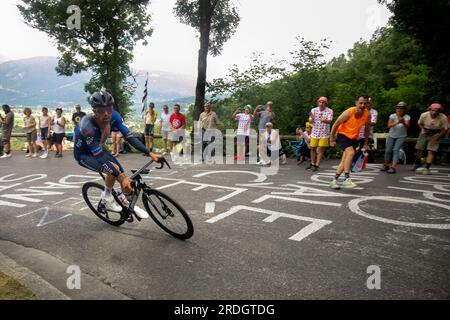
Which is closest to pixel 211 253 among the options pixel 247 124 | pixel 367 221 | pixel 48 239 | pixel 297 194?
pixel 48 239

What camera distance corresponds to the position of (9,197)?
22.4 ft

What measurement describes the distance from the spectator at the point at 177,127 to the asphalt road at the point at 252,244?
5.57 metres

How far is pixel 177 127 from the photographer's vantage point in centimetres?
1280

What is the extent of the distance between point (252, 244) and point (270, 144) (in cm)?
772

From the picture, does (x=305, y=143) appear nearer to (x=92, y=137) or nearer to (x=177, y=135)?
(x=177, y=135)

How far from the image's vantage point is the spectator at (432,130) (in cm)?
897

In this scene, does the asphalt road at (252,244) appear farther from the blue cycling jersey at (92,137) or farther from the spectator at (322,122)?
the spectator at (322,122)

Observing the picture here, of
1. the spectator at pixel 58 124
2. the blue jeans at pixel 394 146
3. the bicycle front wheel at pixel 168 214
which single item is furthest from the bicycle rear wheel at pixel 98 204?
the spectator at pixel 58 124

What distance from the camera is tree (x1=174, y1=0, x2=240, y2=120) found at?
14414mm

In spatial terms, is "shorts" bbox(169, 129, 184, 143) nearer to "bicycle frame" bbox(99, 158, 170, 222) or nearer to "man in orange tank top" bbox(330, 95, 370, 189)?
"man in orange tank top" bbox(330, 95, 370, 189)

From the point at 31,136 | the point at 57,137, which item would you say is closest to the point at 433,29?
the point at 57,137
